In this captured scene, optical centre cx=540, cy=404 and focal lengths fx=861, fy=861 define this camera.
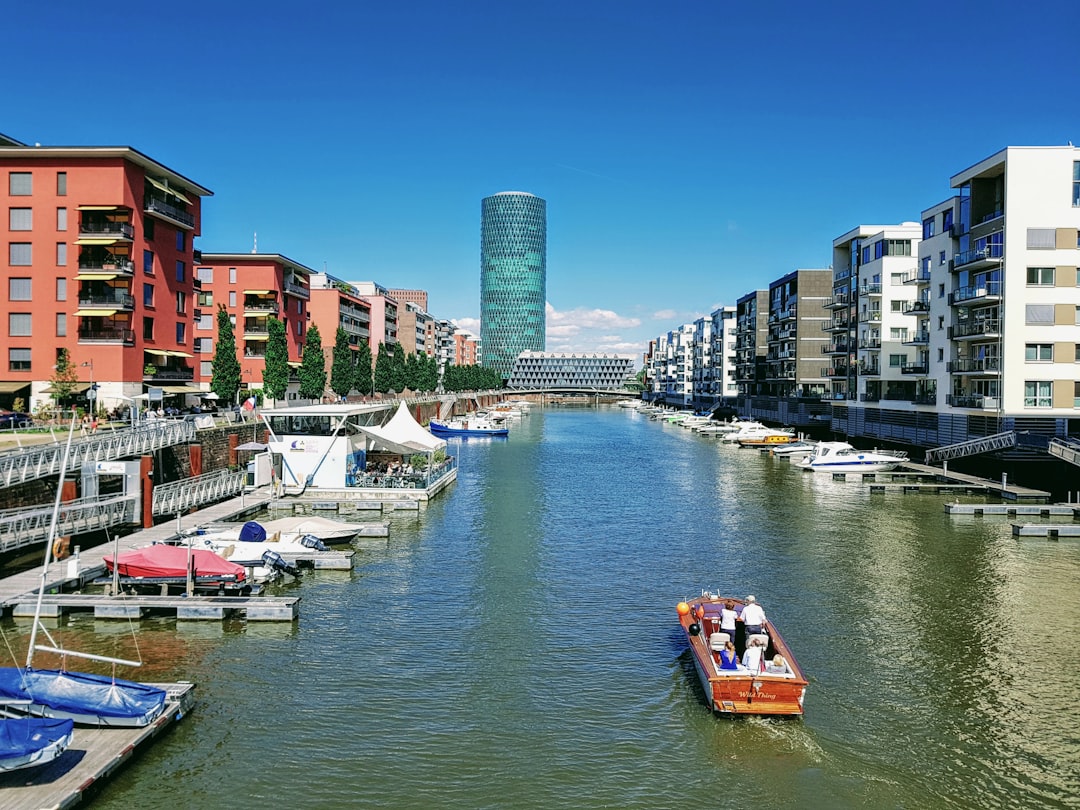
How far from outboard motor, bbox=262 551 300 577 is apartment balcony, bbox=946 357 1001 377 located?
180 ft

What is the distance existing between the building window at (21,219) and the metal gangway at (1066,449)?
256ft

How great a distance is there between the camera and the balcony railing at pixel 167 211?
73438mm

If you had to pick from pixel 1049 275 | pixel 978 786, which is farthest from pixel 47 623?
pixel 1049 275

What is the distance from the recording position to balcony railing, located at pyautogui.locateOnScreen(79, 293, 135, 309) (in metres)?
69.1

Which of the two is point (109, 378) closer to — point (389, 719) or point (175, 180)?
point (175, 180)

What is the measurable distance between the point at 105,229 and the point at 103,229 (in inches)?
5.7

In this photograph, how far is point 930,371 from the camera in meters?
79.2

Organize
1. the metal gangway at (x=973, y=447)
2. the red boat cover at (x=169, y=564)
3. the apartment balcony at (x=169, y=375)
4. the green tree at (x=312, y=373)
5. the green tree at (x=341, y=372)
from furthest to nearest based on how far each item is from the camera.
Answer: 1. the green tree at (x=341, y=372)
2. the green tree at (x=312, y=373)
3. the apartment balcony at (x=169, y=375)
4. the metal gangway at (x=973, y=447)
5. the red boat cover at (x=169, y=564)

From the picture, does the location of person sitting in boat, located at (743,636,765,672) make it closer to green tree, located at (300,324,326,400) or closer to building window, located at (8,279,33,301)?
building window, located at (8,279,33,301)

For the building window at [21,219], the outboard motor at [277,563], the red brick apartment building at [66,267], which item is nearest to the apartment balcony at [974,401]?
the outboard motor at [277,563]

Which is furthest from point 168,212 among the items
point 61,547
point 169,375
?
point 61,547

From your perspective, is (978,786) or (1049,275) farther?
(1049,275)

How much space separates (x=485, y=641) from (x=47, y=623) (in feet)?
49.5

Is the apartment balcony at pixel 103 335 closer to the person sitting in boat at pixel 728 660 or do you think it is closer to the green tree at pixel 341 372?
the green tree at pixel 341 372
